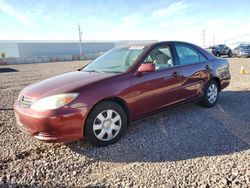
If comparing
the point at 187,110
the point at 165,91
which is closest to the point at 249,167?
the point at 165,91

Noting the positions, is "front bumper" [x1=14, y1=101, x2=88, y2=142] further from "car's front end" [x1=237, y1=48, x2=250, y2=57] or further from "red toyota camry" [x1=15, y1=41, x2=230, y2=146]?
"car's front end" [x1=237, y1=48, x2=250, y2=57]

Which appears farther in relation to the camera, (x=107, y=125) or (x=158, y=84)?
(x=158, y=84)

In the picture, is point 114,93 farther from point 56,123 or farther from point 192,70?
point 192,70

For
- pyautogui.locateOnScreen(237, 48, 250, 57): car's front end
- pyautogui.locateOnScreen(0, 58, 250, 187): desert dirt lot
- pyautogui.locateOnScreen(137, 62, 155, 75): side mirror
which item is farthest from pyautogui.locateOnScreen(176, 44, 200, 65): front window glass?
pyautogui.locateOnScreen(237, 48, 250, 57): car's front end

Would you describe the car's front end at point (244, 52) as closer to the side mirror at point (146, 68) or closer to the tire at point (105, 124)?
the side mirror at point (146, 68)

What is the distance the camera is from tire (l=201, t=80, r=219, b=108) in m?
5.19

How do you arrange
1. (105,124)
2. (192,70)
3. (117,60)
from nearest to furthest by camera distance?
(105,124)
(117,60)
(192,70)

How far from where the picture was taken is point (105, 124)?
11.6 ft

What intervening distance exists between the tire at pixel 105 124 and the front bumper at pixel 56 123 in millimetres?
132

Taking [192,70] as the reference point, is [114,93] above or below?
below

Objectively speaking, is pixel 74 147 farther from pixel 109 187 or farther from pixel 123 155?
pixel 109 187

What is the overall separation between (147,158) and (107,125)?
0.77 meters

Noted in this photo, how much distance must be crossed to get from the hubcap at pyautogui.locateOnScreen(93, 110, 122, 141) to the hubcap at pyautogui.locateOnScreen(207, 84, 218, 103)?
2537 mm

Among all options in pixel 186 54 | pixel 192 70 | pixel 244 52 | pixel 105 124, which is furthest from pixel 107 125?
pixel 244 52
